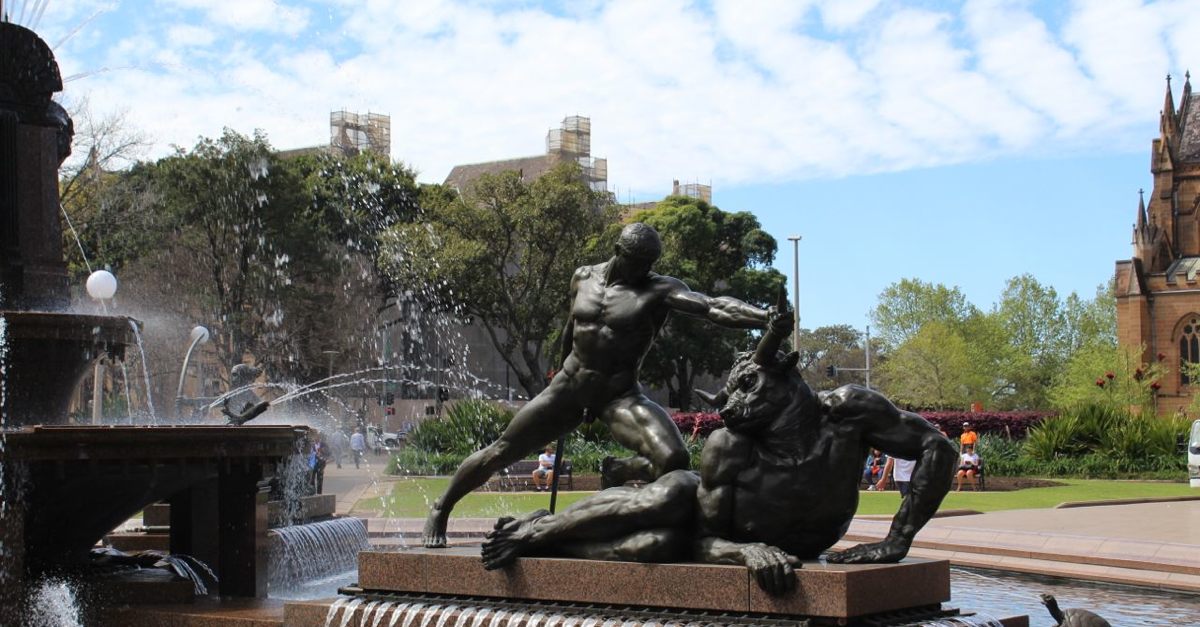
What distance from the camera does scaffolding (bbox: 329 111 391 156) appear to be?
58156 mm

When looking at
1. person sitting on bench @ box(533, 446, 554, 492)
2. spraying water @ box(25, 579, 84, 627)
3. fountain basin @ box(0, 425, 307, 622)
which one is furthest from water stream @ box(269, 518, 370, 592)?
person sitting on bench @ box(533, 446, 554, 492)

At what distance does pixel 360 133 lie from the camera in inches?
2554

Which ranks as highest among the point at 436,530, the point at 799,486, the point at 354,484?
the point at 799,486

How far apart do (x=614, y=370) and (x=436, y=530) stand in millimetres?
1489

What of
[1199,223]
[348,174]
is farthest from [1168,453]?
[1199,223]

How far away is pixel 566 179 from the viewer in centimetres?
5181

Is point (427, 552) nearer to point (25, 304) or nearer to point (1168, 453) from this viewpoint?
point (25, 304)

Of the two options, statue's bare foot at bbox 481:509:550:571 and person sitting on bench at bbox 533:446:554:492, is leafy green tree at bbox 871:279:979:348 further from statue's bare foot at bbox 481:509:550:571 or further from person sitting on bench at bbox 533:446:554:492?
statue's bare foot at bbox 481:509:550:571

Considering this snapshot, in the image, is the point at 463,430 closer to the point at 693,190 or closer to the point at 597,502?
the point at 597,502

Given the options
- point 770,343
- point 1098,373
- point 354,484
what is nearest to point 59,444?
point 770,343

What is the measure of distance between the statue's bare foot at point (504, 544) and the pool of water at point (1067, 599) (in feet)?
11.9

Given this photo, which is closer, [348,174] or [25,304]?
[25,304]

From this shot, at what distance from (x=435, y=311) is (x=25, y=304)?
45.0 metres

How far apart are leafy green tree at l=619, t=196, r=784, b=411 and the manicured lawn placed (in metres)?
27.2
